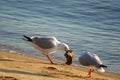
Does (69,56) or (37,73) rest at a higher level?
(37,73)

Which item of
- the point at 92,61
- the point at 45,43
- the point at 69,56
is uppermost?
the point at 45,43

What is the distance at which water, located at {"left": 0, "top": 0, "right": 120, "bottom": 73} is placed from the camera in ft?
43.3

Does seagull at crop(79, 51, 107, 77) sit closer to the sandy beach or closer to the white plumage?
the sandy beach

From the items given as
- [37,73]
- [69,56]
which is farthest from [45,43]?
[37,73]

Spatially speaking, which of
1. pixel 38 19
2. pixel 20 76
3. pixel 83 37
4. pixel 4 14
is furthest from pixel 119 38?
pixel 20 76

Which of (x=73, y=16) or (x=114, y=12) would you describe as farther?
(x=114, y=12)

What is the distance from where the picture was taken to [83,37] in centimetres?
1448

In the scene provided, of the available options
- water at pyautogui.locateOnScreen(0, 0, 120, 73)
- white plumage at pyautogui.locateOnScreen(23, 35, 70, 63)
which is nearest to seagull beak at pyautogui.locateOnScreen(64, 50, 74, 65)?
white plumage at pyautogui.locateOnScreen(23, 35, 70, 63)

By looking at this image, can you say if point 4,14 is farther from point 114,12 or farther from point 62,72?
point 62,72

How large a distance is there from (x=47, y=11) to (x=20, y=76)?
11.6m

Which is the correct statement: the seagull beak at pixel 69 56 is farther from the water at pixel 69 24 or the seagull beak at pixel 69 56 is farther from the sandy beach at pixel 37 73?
the water at pixel 69 24

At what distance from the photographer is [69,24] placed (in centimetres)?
1689

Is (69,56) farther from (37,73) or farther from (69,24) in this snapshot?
(69,24)

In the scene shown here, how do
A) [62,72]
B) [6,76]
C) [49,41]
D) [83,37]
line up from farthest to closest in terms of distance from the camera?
[83,37], [49,41], [62,72], [6,76]
